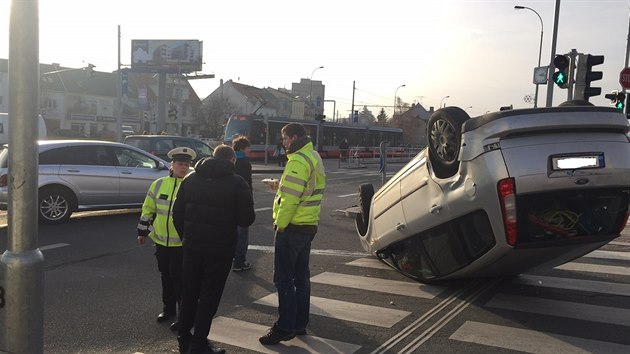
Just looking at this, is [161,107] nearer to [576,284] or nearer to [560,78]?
[560,78]

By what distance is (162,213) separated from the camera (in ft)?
15.5

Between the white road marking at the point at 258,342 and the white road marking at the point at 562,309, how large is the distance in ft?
6.57

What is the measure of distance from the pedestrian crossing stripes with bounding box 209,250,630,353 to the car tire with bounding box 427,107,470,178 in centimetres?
146

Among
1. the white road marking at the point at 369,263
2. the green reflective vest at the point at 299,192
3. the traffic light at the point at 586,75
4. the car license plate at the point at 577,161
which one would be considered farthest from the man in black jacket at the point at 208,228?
the traffic light at the point at 586,75

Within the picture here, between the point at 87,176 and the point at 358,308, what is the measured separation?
7.07 meters

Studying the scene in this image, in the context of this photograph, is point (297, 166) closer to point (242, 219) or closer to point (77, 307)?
point (242, 219)

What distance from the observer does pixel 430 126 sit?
17.3ft

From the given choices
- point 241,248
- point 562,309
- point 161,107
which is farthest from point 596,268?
point 161,107

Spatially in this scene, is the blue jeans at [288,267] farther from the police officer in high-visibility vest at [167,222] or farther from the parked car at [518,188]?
the parked car at [518,188]

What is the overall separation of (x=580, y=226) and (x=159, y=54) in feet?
167

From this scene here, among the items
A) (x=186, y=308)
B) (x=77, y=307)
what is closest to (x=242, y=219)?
(x=186, y=308)

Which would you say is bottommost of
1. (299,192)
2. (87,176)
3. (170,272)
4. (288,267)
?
(170,272)

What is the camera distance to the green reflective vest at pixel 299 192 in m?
4.29

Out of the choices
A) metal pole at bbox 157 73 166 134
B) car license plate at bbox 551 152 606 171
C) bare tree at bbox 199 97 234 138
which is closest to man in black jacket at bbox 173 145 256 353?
car license plate at bbox 551 152 606 171
